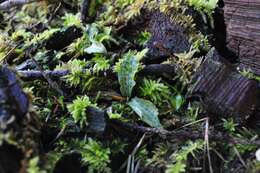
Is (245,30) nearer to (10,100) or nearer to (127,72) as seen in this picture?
(127,72)

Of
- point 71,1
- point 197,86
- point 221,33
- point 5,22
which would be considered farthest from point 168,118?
point 5,22

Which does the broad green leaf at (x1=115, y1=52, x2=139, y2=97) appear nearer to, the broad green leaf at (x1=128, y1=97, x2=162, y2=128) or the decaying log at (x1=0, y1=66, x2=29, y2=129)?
the broad green leaf at (x1=128, y1=97, x2=162, y2=128)

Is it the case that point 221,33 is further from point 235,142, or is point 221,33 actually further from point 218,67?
point 235,142

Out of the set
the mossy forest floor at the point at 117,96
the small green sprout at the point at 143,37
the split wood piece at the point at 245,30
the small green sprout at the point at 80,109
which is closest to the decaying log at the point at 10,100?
the mossy forest floor at the point at 117,96

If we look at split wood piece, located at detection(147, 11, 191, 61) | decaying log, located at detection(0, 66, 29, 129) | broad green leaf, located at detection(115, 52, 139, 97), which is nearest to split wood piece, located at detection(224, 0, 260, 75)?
split wood piece, located at detection(147, 11, 191, 61)

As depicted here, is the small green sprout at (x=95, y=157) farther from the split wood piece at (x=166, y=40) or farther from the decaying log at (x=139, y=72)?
the split wood piece at (x=166, y=40)

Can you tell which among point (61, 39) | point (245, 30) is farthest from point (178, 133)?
point (61, 39)
